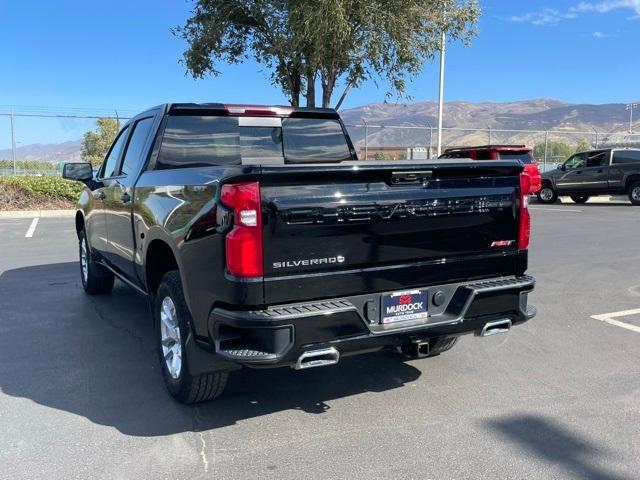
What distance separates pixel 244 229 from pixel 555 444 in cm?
211

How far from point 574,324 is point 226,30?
10613mm

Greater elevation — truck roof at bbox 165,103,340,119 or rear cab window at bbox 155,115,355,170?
truck roof at bbox 165,103,340,119

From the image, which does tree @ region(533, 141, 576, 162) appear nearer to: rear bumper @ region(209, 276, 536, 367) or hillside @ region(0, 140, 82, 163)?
hillside @ region(0, 140, 82, 163)

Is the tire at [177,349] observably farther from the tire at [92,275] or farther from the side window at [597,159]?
the side window at [597,159]

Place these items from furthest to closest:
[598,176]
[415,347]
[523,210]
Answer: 1. [598,176]
2. [523,210]
3. [415,347]

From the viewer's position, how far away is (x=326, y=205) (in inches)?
126

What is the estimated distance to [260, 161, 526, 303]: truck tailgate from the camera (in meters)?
3.12

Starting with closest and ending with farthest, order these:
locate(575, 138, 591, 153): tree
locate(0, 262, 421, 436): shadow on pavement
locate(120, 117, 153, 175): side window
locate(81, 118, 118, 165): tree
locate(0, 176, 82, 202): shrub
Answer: locate(0, 262, 421, 436): shadow on pavement → locate(120, 117, 153, 175): side window → locate(0, 176, 82, 202): shrub → locate(81, 118, 118, 165): tree → locate(575, 138, 591, 153): tree

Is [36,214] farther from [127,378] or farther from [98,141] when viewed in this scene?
[98,141]

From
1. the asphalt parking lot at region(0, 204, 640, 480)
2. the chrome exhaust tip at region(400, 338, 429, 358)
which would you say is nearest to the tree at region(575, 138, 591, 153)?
the asphalt parking lot at region(0, 204, 640, 480)

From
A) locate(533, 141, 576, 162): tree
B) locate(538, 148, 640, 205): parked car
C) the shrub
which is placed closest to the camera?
the shrub

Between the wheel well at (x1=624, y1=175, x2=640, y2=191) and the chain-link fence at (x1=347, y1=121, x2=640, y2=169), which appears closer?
the wheel well at (x1=624, y1=175, x2=640, y2=191)

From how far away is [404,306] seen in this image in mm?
3479

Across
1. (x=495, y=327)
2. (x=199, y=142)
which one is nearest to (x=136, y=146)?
(x=199, y=142)
